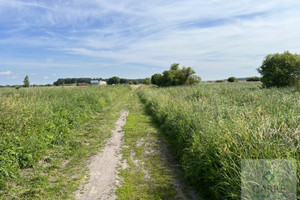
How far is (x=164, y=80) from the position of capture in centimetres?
3644

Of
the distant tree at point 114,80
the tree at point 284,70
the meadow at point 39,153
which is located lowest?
the meadow at point 39,153

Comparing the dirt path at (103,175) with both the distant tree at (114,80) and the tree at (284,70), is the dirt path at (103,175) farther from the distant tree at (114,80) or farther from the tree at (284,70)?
the distant tree at (114,80)

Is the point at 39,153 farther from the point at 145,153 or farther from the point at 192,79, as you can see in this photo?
the point at 192,79

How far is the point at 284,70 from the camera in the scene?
17016mm

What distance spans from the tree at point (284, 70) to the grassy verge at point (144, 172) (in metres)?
16.6

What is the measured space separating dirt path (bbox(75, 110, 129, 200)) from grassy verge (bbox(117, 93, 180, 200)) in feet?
0.74

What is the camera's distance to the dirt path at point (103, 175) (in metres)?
3.55

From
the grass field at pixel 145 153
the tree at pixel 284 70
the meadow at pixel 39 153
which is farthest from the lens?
the tree at pixel 284 70

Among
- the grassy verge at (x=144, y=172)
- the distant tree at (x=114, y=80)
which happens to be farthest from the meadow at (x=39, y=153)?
the distant tree at (x=114, y=80)

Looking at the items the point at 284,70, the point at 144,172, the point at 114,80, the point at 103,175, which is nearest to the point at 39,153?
the point at 103,175

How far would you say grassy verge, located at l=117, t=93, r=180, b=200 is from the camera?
3629 mm

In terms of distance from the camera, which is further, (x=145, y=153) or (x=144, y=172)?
(x=145, y=153)

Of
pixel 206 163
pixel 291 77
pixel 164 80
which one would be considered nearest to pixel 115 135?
pixel 206 163

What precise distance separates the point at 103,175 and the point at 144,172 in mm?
1048
